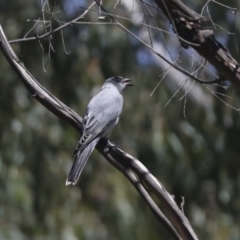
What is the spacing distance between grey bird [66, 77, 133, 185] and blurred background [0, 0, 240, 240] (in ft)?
3.03

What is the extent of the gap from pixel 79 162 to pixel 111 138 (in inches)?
114

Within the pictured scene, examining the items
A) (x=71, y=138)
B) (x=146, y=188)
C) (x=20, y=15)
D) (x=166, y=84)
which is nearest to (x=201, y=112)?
(x=166, y=84)

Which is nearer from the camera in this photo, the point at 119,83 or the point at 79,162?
the point at 79,162

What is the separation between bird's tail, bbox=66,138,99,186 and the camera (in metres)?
3.46

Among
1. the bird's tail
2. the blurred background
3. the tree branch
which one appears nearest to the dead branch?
the tree branch

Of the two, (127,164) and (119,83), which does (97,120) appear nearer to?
(119,83)

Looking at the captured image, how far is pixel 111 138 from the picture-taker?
6.57m

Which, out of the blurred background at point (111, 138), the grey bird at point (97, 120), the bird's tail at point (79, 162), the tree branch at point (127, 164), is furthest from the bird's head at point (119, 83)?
the tree branch at point (127, 164)

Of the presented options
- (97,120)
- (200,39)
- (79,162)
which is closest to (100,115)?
(97,120)

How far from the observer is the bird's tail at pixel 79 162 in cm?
346

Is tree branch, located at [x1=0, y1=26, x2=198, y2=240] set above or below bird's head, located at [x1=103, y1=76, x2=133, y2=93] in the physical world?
above

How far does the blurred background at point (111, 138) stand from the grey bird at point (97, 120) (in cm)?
92

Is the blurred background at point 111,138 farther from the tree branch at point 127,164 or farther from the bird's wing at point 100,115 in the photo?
the tree branch at point 127,164

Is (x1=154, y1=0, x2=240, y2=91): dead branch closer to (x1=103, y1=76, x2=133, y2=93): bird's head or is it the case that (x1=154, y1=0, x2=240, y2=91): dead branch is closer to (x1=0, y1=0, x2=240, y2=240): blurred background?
(x1=103, y1=76, x2=133, y2=93): bird's head
